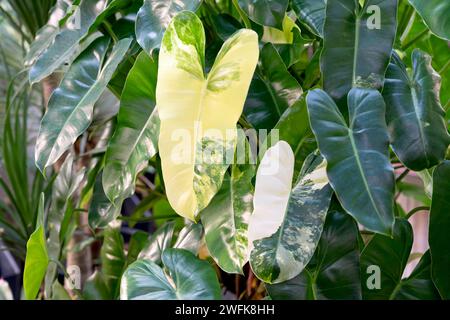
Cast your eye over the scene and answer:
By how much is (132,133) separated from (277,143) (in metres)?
0.24

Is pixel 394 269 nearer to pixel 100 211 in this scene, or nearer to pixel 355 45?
pixel 355 45

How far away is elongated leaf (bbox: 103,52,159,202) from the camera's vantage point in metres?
0.88

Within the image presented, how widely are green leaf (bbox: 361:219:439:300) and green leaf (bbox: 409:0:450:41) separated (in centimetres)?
28

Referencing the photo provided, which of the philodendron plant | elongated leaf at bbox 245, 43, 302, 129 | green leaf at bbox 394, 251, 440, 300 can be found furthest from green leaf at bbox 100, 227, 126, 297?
green leaf at bbox 394, 251, 440, 300

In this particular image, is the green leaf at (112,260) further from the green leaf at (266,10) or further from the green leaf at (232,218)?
the green leaf at (266,10)

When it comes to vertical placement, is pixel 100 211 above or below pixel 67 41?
below

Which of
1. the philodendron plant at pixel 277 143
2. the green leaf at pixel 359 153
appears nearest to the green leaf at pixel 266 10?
the philodendron plant at pixel 277 143

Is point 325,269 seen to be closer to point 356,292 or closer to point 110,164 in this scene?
point 356,292

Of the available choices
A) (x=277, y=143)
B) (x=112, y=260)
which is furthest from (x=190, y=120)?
(x=112, y=260)

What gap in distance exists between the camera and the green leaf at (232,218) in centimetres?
81

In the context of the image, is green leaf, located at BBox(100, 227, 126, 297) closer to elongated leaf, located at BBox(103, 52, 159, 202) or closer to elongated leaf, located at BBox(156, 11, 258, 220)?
elongated leaf, located at BBox(103, 52, 159, 202)

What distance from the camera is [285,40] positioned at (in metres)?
0.99

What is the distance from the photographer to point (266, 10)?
83 centimetres

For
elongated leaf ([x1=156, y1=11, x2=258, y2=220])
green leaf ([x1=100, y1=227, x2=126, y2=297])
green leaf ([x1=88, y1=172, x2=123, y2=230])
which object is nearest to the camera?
elongated leaf ([x1=156, y1=11, x2=258, y2=220])
